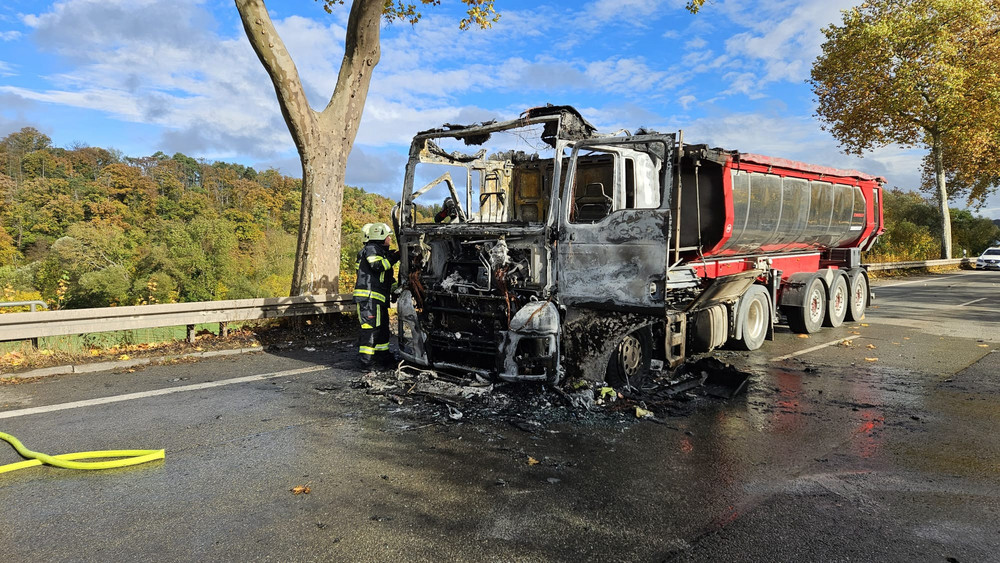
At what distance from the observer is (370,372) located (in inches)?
255

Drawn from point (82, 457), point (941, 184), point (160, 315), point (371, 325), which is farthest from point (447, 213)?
point (941, 184)

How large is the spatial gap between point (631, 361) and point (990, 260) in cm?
2872

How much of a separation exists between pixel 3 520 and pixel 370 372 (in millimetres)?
3541

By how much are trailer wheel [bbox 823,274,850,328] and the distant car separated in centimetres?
2149

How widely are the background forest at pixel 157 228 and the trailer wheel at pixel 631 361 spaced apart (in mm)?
19515

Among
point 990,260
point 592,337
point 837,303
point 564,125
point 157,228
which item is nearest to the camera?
point 592,337

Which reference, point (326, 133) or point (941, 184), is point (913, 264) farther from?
point (326, 133)

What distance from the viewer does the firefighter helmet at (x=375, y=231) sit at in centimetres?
687

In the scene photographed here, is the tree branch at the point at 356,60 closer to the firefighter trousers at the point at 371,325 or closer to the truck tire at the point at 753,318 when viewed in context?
the firefighter trousers at the point at 371,325

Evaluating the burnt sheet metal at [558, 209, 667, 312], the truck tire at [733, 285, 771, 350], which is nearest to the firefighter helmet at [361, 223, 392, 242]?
the burnt sheet metal at [558, 209, 667, 312]

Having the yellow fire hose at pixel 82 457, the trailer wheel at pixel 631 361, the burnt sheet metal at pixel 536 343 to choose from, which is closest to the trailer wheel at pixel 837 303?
the trailer wheel at pixel 631 361

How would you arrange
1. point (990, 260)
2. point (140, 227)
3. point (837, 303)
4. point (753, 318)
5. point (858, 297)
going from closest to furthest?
1. point (753, 318)
2. point (837, 303)
3. point (858, 297)
4. point (990, 260)
5. point (140, 227)

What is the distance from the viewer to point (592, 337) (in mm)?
5594

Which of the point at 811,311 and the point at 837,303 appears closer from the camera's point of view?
the point at 811,311
